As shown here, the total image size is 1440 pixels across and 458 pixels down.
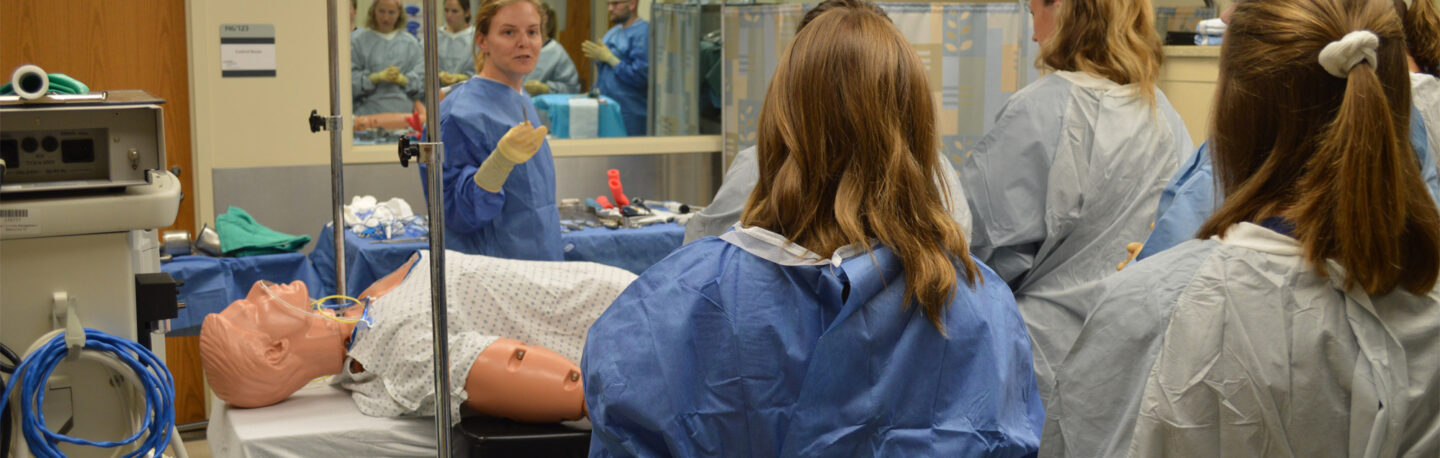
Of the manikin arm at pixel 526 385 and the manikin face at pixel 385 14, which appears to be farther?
the manikin face at pixel 385 14

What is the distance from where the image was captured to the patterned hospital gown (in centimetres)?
248

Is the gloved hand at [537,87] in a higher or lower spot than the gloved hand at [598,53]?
lower

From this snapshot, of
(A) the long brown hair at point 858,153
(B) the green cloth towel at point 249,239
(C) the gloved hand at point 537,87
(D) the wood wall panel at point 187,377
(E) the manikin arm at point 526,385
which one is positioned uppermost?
(C) the gloved hand at point 537,87

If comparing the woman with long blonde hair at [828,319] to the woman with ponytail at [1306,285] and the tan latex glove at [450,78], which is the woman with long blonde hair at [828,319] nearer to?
the woman with ponytail at [1306,285]

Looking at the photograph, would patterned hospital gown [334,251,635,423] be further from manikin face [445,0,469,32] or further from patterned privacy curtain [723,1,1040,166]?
manikin face [445,0,469,32]

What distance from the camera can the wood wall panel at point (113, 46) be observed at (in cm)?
422

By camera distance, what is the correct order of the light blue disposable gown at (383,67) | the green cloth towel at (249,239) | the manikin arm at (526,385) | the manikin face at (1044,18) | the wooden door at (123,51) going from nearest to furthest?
Result: the manikin arm at (526,385), the manikin face at (1044,18), the green cloth towel at (249,239), the wooden door at (123,51), the light blue disposable gown at (383,67)

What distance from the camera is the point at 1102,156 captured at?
2582 millimetres

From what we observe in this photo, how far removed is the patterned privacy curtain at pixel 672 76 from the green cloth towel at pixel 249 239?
1799mm

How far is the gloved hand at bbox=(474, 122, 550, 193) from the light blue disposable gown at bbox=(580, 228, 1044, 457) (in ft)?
5.14

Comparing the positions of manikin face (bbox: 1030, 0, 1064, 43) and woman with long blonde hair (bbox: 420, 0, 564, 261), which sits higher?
manikin face (bbox: 1030, 0, 1064, 43)

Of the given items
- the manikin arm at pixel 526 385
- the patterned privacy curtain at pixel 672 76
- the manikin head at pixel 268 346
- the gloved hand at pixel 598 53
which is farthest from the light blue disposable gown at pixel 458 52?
the manikin arm at pixel 526 385

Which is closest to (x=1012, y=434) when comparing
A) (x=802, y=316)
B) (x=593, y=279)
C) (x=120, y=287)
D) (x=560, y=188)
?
(x=802, y=316)

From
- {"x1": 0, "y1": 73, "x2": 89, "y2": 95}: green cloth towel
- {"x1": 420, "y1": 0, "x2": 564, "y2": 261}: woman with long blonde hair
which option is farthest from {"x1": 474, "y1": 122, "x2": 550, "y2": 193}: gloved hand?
{"x1": 0, "y1": 73, "x2": 89, "y2": 95}: green cloth towel
